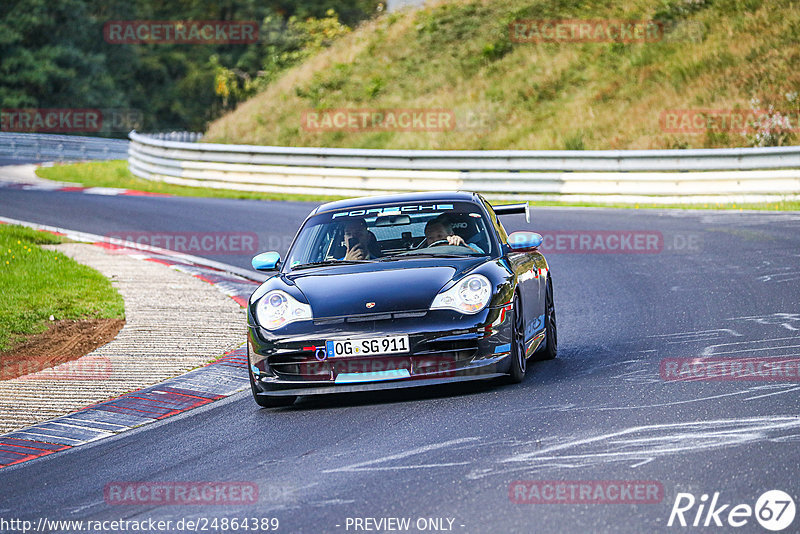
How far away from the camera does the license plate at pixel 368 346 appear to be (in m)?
7.44

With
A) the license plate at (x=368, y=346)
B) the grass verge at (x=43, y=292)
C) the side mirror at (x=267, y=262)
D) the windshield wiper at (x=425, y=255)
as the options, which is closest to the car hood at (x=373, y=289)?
the license plate at (x=368, y=346)

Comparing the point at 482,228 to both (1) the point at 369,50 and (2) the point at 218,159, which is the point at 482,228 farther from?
(1) the point at 369,50

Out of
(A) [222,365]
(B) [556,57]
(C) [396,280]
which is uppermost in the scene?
(B) [556,57]

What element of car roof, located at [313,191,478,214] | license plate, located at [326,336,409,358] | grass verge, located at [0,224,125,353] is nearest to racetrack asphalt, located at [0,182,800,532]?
license plate, located at [326,336,409,358]

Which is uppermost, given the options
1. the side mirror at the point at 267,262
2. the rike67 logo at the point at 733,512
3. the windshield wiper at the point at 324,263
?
the side mirror at the point at 267,262

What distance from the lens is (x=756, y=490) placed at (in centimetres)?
497

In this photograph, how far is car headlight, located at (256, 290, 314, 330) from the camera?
7.79 m

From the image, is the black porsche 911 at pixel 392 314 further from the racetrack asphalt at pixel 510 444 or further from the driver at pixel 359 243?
the racetrack asphalt at pixel 510 444

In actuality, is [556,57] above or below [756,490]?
above

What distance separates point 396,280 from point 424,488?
264cm

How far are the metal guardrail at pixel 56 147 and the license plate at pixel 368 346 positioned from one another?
121ft

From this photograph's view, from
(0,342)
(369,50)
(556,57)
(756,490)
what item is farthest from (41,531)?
(369,50)

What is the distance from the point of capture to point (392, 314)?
7.55m

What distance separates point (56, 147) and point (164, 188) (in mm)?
16033
